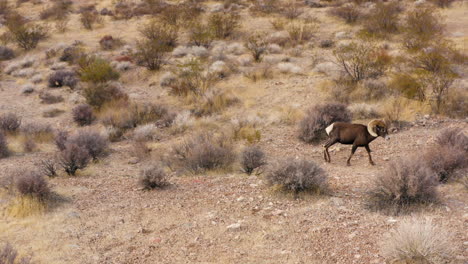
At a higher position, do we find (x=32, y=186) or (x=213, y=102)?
(x=32, y=186)

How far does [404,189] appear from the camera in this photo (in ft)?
18.9

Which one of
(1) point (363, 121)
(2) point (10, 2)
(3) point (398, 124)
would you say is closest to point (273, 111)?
(1) point (363, 121)

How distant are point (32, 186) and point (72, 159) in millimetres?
1784

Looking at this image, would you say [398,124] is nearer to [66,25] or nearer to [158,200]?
[158,200]

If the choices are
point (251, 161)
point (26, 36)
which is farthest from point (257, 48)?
point (26, 36)

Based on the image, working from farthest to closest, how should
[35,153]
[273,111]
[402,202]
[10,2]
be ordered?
[10,2]
[273,111]
[35,153]
[402,202]

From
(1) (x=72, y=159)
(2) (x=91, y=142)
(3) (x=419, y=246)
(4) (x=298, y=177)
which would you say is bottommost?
(2) (x=91, y=142)

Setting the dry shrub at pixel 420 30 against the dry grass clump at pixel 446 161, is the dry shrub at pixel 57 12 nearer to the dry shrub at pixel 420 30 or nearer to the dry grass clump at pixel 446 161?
the dry shrub at pixel 420 30

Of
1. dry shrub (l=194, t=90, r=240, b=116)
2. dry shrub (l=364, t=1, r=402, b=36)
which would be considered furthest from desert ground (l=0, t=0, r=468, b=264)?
dry shrub (l=364, t=1, r=402, b=36)

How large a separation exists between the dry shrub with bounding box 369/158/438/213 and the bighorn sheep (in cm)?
192

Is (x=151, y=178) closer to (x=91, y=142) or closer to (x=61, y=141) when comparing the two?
(x=91, y=142)

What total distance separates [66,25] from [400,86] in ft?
85.8

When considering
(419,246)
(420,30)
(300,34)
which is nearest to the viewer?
(419,246)

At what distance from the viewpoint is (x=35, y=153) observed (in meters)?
10.4
